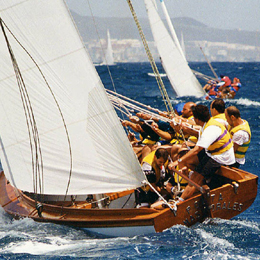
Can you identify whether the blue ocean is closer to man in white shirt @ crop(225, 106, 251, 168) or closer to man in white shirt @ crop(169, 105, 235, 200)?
man in white shirt @ crop(169, 105, 235, 200)

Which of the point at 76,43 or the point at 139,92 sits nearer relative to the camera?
the point at 76,43

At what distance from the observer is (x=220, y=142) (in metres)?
5.56

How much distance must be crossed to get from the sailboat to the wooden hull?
1cm

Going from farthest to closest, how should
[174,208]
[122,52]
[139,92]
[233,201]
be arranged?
[122,52]
[139,92]
[233,201]
[174,208]

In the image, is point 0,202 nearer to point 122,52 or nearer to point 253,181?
point 253,181

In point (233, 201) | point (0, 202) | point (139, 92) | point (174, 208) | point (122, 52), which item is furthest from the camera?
point (122, 52)

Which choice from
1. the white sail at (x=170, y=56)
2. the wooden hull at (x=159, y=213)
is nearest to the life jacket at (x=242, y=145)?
the wooden hull at (x=159, y=213)

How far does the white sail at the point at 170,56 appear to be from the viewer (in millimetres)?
17062

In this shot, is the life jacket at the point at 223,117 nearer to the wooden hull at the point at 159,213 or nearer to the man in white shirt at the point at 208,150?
the man in white shirt at the point at 208,150

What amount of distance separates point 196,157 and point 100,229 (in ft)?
5.29

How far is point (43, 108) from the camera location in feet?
18.7

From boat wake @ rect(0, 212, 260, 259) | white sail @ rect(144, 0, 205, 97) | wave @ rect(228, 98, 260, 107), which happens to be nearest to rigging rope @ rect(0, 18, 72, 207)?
boat wake @ rect(0, 212, 260, 259)

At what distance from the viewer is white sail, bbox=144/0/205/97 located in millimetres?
17062

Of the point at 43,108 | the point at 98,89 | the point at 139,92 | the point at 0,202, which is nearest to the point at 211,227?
the point at 98,89
